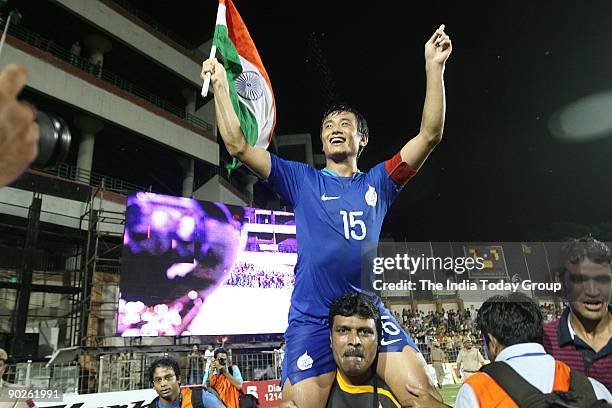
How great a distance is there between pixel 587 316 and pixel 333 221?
5.90ft

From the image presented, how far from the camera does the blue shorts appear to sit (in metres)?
2.94

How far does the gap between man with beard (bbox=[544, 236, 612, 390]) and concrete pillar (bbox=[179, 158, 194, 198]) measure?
2513 centimetres

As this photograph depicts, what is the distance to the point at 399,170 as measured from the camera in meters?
3.24

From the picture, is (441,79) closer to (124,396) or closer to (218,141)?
(124,396)

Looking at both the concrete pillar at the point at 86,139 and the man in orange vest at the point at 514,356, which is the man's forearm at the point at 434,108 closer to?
the man in orange vest at the point at 514,356

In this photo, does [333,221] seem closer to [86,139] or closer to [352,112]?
[352,112]

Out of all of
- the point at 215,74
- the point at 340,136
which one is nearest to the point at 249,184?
the point at 215,74

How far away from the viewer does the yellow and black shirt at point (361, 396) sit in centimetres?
292

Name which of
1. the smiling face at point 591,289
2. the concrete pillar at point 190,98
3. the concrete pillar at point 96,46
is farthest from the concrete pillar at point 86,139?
the smiling face at point 591,289

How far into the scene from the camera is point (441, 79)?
10.2 feet

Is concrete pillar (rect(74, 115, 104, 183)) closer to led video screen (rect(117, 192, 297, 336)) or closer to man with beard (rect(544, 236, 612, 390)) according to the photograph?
led video screen (rect(117, 192, 297, 336))

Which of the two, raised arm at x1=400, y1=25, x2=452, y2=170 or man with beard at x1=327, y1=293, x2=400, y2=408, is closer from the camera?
man with beard at x1=327, y1=293, x2=400, y2=408

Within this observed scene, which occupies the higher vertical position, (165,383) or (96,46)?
(96,46)

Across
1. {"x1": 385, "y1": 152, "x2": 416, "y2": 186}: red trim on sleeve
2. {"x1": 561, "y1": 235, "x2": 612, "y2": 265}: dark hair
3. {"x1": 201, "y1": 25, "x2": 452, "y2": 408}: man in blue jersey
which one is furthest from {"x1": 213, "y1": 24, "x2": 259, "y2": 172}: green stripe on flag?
{"x1": 561, "y1": 235, "x2": 612, "y2": 265}: dark hair
